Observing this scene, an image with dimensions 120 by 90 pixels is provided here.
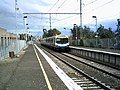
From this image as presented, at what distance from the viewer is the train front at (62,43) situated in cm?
5146

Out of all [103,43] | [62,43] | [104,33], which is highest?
[104,33]

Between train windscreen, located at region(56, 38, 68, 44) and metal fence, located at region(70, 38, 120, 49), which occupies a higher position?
train windscreen, located at region(56, 38, 68, 44)

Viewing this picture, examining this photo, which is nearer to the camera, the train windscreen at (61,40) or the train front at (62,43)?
the train front at (62,43)

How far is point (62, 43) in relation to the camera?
170ft

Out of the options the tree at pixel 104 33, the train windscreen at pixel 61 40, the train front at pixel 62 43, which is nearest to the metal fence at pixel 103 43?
the train front at pixel 62 43

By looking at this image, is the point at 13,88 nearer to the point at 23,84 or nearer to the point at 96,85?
the point at 23,84

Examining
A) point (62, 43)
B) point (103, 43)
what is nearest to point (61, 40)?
point (62, 43)

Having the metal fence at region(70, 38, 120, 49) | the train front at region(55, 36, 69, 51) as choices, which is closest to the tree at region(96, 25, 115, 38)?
the metal fence at region(70, 38, 120, 49)

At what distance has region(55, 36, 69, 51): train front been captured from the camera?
51463 millimetres

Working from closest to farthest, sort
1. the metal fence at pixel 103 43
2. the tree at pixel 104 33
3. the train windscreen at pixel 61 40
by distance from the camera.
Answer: the train windscreen at pixel 61 40 → the metal fence at pixel 103 43 → the tree at pixel 104 33

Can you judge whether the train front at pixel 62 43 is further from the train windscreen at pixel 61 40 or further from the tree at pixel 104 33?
the tree at pixel 104 33

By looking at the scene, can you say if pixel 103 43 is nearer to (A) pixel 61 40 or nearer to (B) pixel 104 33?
(A) pixel 61 40

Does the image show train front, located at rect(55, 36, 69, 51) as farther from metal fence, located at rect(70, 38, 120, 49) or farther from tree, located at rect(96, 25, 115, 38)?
tree, located at rect(96, 25, 115, 38)

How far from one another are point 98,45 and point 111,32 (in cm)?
4357
